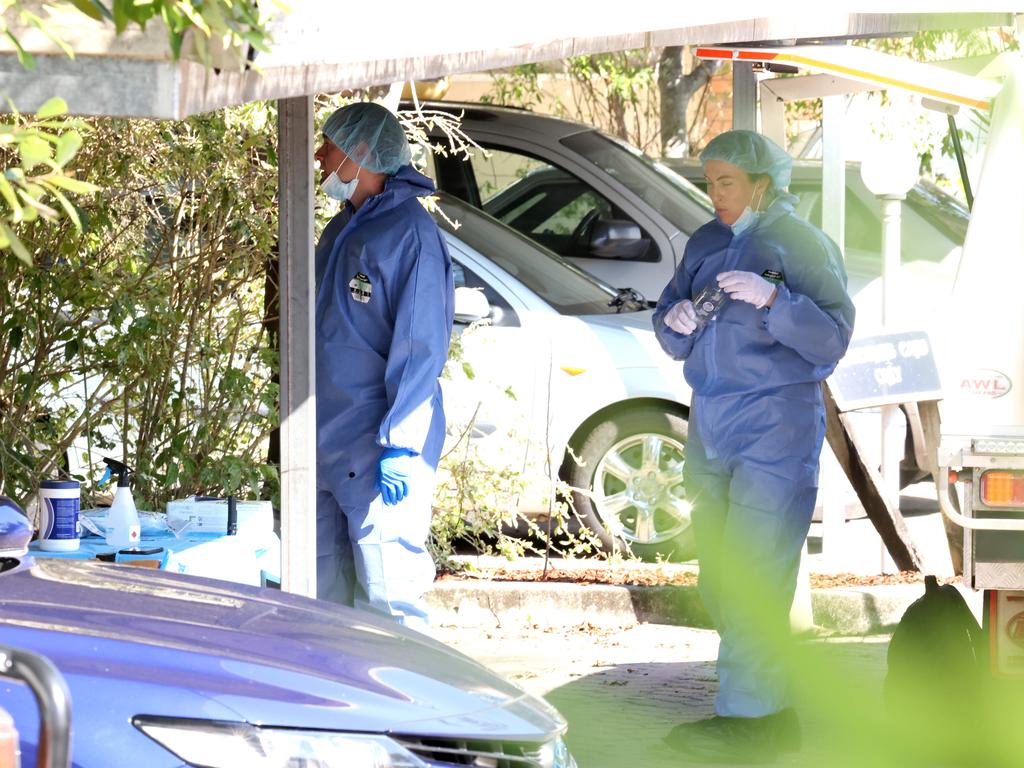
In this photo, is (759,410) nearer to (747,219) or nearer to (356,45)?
(747,219)

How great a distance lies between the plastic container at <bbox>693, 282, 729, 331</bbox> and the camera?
562 centimetres

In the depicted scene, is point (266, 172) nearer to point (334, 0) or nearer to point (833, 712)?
point (833, 712)

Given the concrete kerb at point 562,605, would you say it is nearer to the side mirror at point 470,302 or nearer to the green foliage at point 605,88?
the side mirror at point 470,302

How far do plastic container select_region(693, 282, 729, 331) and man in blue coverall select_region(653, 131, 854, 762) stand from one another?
1 cm

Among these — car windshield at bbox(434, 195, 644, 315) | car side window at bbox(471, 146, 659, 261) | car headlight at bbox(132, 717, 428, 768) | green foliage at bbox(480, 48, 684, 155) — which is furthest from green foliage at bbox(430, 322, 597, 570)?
green foliage at bbox(480, 48, 684, 155)

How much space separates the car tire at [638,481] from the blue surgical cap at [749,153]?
283 centimetres

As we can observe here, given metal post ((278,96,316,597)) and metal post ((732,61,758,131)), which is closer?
metal post ((278,96,316,597))

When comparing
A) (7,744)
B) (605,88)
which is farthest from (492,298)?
(605,88)

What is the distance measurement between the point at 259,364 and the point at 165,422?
45 cm

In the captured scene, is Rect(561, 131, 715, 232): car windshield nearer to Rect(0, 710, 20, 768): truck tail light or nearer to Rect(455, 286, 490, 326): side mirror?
Rect(455, 286, 490, 326): side mirror

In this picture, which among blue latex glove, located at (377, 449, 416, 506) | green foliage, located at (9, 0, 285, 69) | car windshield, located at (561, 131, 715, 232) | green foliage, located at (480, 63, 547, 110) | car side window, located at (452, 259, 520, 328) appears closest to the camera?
green foliage, located at (9, 0, 285, 69)

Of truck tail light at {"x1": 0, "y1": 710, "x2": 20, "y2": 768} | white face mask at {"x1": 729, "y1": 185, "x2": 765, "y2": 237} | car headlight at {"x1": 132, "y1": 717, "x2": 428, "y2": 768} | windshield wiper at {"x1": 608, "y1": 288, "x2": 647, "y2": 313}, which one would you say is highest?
white face mask at {"x1": 729, "y1": 185, "x2": 765, "y2": 237}

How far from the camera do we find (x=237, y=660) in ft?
9.68

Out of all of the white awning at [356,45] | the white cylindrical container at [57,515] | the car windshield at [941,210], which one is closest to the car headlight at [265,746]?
the white awning at [356,45]
